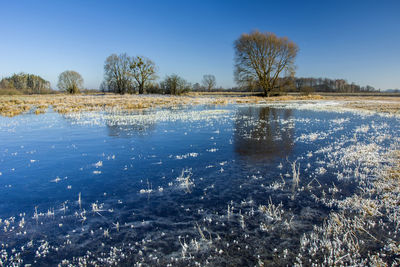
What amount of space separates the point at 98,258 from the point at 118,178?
103 inches

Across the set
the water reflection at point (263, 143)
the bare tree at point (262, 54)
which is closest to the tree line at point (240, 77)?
the bare tree at point (262, 54)

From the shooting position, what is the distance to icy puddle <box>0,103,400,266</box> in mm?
2873

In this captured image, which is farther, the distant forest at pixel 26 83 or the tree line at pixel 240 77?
the distant forest at pixel 26 83

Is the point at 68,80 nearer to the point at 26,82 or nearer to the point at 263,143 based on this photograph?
the point at 26,82

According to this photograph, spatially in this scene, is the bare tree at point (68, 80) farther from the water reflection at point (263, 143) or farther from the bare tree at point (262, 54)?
the water reflection at point (263, 143)

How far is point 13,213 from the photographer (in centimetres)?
384

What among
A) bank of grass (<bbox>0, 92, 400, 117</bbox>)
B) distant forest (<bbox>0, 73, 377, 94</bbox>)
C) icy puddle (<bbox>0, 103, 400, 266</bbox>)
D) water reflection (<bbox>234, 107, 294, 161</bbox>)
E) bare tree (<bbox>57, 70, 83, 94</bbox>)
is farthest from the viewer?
bare tree (<bbox>57, 70, 83, 94</bbox>)

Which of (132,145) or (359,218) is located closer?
(359,218)

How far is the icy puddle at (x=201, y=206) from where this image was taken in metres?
2.87

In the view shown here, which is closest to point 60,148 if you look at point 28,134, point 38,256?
point 28,134

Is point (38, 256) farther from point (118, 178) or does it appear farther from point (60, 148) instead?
point (60, 148)

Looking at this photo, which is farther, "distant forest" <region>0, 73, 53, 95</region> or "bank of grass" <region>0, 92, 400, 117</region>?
"distant forest" <region>0, 73, 53, 95</region>

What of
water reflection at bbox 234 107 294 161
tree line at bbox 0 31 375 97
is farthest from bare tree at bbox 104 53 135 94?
water reflection at bbox 234 107 294 161

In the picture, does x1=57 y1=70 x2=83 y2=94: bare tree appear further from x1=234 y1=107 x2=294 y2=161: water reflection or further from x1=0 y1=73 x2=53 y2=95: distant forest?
x1=234 y1=107 x2=294 y2=161: water reflection
